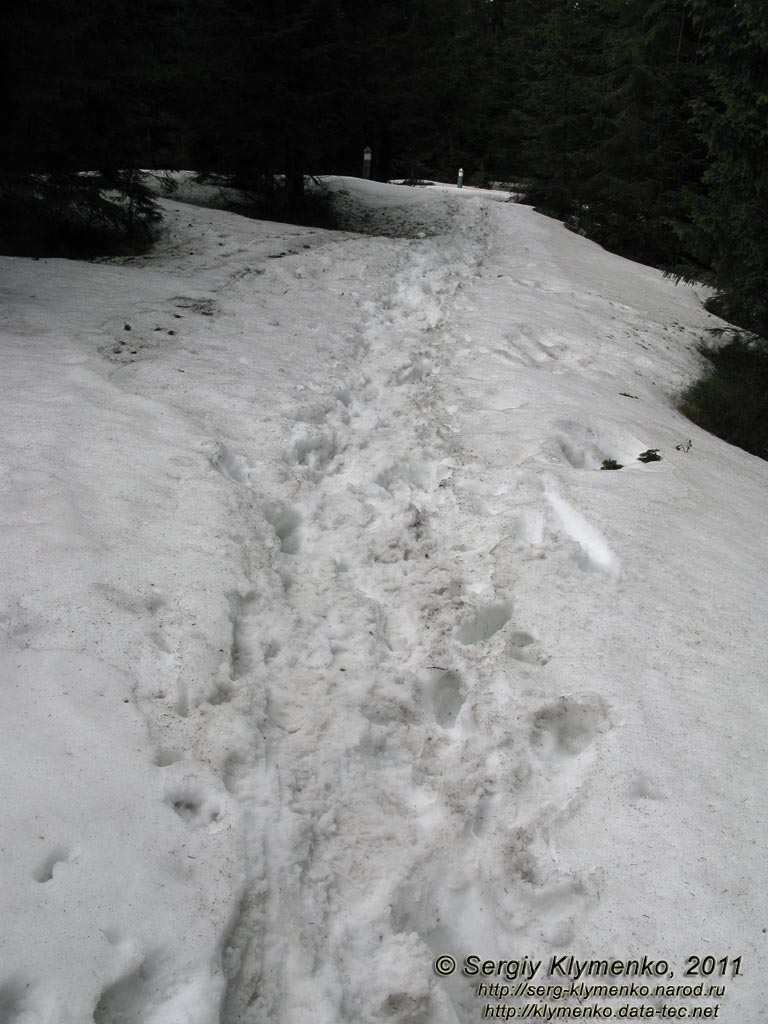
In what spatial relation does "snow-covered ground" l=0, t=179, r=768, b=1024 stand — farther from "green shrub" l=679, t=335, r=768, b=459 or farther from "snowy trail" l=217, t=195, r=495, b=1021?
"green shrub" l=679, t=335, r=768, b=459

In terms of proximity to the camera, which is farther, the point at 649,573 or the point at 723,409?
the point at 723,409

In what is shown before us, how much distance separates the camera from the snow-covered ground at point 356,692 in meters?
2.55

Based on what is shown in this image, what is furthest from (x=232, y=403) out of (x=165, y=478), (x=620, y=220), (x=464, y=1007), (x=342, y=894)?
(x=620, y=220)

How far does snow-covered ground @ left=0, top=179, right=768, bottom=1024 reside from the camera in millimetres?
2547

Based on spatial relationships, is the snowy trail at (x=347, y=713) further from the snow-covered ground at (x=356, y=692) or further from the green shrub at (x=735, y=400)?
the green shrub at (x=735, y=400)

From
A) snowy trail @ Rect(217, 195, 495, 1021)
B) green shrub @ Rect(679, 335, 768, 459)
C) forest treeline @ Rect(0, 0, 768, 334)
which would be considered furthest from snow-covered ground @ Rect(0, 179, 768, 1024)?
forest treeline @ Rect(0, 0, 768, 334)

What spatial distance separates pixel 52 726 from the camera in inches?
116

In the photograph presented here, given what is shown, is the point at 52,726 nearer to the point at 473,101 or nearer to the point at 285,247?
the point at 285,247

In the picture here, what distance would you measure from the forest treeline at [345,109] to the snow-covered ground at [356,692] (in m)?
3.52

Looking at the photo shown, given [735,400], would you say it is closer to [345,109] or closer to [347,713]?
[347,713]

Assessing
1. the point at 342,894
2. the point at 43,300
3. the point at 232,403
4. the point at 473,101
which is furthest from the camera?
the point at 473,101

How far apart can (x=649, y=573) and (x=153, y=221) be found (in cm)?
1090

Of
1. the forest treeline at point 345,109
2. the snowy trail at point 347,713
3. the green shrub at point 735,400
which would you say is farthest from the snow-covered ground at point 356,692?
the forest treeline at point 345,109

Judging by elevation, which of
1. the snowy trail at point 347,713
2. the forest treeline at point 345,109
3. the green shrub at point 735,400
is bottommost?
the snowy trail at point 347,713
